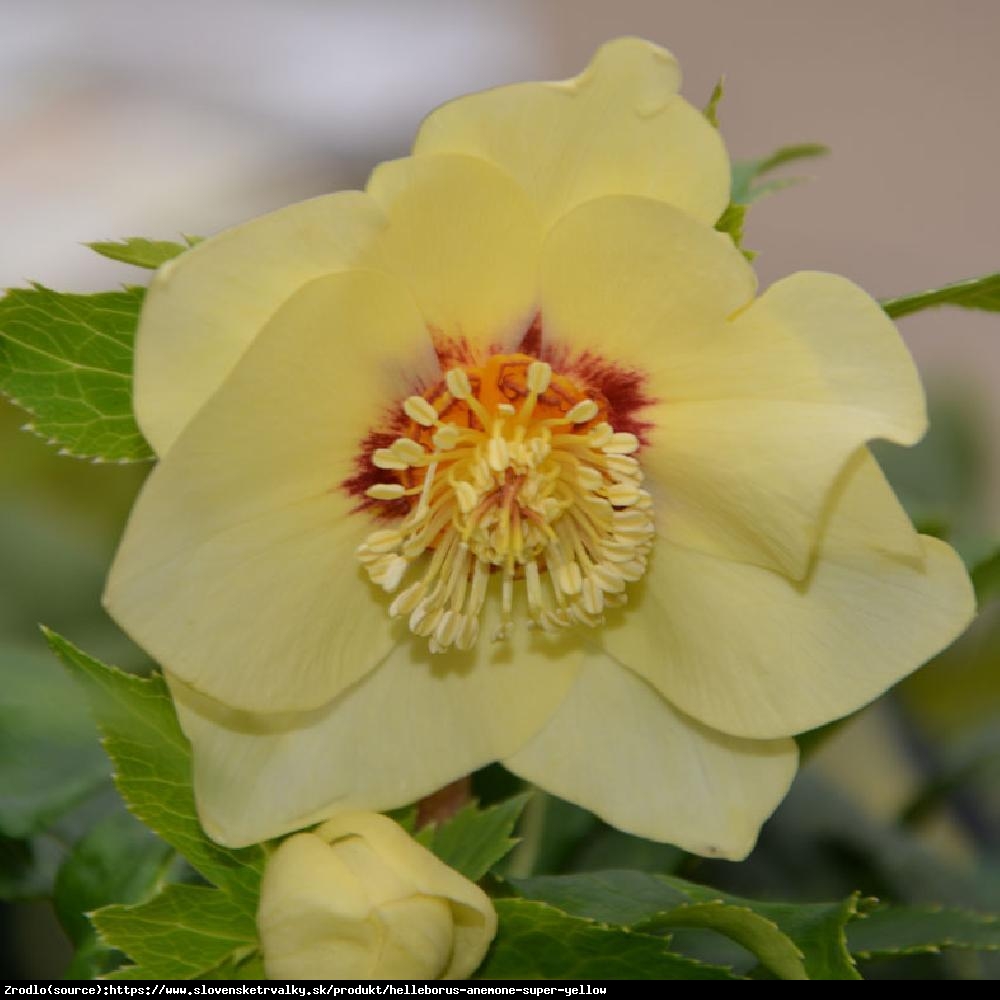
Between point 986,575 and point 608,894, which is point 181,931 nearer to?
point 608,894

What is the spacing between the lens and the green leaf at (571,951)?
→ 0.44m

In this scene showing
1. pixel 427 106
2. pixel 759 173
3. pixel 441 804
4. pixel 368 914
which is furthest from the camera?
pixel 427 106

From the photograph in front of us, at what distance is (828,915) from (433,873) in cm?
14

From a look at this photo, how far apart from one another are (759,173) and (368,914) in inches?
14.5

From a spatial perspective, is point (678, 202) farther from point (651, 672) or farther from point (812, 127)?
point (812, 127)

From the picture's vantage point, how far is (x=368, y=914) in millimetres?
399

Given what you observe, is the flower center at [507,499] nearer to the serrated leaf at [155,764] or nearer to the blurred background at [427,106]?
the serrated leaf at [155,764]

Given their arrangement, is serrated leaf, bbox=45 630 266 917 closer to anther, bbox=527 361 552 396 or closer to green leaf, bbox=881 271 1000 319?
anther, bbox=527 361 552 396

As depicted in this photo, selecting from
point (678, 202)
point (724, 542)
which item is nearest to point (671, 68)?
point (678, 202)

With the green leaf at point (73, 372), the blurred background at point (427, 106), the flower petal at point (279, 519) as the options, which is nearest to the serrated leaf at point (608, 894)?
the flower petal at point (279, 519)

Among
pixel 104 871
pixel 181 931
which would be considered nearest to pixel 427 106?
pixel 104 871

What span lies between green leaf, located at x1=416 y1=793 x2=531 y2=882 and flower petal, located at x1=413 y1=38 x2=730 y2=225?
0.67 feet

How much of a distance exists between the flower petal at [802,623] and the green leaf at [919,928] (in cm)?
15

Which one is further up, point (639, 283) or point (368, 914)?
point (639, 283)
